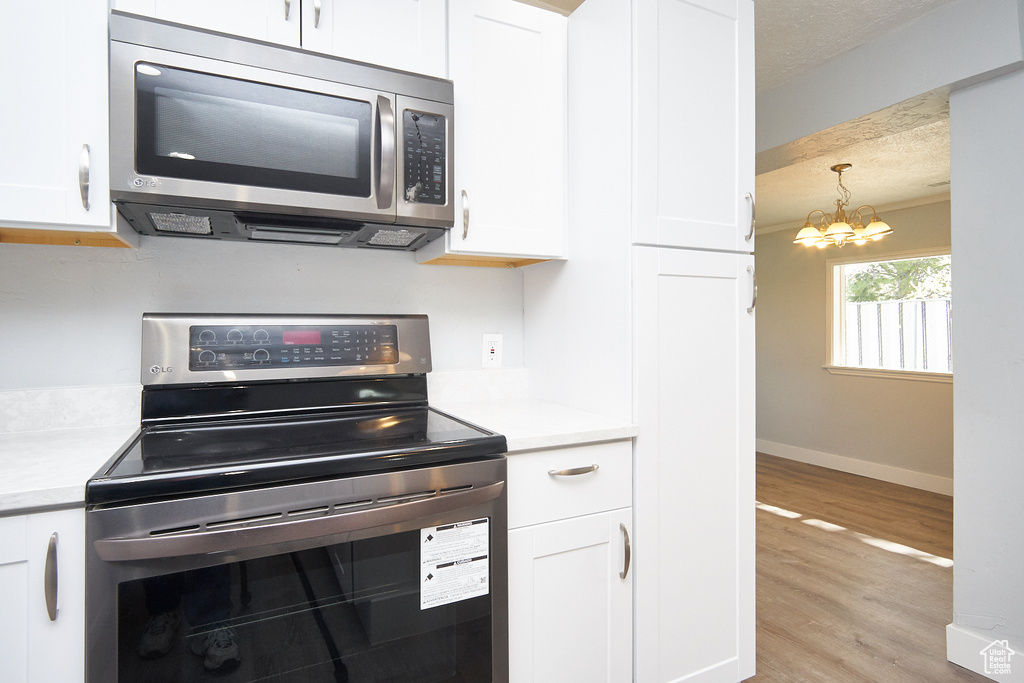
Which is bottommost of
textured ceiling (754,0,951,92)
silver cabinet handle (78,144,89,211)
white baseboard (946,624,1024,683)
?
white baseboard (946,624,1024,683)

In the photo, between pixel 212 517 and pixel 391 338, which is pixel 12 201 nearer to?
pixel 212 517

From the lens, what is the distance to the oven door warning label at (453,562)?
1158mm

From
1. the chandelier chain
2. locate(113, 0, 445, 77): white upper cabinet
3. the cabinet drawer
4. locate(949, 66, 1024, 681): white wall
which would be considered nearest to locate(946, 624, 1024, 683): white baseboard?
locate(949, 66, 1024, 681): white wall

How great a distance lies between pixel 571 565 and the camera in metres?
1.36

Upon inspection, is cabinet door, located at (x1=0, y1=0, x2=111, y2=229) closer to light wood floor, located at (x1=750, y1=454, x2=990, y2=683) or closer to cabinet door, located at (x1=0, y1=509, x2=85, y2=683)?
cabinet door, located at (x1=0, y1=509, x2=85, y2=683)

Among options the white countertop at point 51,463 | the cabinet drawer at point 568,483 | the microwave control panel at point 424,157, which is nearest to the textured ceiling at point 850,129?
the microwave control panel at point 424,157

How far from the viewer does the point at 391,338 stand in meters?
1.63

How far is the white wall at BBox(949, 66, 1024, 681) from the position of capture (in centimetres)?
185

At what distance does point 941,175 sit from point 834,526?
252cm

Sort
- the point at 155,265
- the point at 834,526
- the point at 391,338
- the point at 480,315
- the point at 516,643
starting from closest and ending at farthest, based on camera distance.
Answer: the point at 516,643, the point at 155,265, the point at 391,338, the point at 480,315, the point at 834,526

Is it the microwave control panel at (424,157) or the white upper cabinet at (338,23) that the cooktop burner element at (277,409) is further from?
the white upper cabinet at (338,23)

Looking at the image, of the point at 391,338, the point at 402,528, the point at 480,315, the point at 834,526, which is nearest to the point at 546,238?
the point at 480,315

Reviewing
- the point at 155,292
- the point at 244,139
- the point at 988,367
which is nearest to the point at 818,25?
the point at 988,367

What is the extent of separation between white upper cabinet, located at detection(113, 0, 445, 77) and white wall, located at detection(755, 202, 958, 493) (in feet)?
15.1
